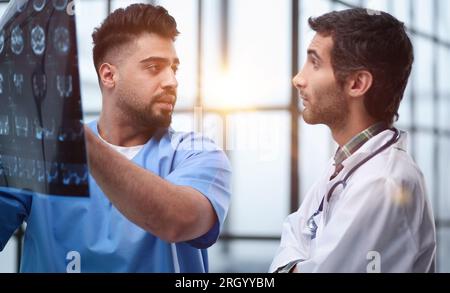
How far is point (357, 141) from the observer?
1.33 m

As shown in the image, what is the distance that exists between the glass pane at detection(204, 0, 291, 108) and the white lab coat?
0.82 feet

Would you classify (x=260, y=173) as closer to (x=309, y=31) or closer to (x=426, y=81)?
(x=309, y=31)

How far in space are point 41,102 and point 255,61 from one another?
48 centimetres

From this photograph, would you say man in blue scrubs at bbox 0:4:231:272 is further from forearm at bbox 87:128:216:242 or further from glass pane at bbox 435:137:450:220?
glass pane at bbox 435:137:450:220

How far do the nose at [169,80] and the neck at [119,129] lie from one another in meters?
0.12

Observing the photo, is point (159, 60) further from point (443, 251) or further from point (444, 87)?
point (443, 251)

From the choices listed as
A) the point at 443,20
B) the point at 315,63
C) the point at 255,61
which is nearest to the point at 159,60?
the point at 255,61

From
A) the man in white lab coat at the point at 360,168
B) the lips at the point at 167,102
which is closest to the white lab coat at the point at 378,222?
the man in white lab coat at the point at 360,168

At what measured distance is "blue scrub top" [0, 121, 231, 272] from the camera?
4.39ft

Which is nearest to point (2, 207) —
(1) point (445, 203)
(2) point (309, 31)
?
(2) point (309, 31)

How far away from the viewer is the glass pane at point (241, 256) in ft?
4.61

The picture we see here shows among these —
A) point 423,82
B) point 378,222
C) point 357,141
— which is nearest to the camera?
point 378,222

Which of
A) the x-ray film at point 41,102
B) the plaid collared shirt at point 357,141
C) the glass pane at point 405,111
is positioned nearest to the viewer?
the x-ray film at point 41,102

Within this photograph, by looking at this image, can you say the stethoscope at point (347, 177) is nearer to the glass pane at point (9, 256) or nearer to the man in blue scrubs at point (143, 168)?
the man in blue scrubs at point (143, 168)
